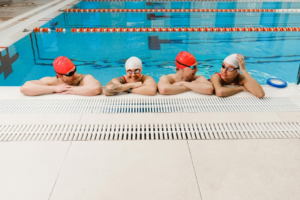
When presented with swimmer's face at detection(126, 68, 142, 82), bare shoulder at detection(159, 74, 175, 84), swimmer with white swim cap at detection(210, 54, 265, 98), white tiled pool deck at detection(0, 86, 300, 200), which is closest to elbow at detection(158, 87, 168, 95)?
bare shoulder at detection(159, 74, 175, 84)

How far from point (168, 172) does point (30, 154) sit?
1.13 m

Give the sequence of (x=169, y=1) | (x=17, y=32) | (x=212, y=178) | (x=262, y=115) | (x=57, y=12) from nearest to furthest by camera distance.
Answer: (x=212, y=178) → (x=262, y=115) → (x=17, y=32) → (x=57, y=12) → (x=169, y=1)

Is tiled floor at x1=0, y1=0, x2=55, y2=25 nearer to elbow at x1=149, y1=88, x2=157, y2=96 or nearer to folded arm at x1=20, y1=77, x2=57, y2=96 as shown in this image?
folded arm at x1=20, y1=77, x2=57, y2=96

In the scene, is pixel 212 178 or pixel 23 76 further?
pixel 23 76

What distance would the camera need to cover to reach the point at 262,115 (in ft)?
8.54

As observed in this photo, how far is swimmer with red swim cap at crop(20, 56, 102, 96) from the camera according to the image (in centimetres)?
294

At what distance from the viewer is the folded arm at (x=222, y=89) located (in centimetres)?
298

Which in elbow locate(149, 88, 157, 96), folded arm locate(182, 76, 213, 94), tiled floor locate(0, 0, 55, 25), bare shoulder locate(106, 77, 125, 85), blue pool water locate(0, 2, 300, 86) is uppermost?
tiled floor locate(0, 0, 55, 25)

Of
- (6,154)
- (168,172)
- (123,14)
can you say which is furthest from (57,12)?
(168,172)

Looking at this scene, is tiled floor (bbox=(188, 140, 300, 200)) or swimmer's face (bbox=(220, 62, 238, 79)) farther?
swimmer's face (bbox=(220, 62, 238, 79))

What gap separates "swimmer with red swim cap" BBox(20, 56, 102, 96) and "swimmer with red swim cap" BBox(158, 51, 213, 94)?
2.73ft

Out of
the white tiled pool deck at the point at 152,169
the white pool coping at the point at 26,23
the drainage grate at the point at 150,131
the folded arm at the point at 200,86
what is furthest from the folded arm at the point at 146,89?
the white pool coping at the point at 26,23

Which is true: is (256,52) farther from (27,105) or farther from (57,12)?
(57,12)

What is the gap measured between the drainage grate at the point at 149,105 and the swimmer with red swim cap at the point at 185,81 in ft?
0.44
